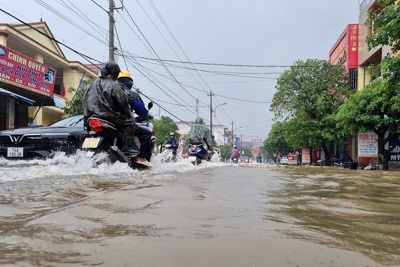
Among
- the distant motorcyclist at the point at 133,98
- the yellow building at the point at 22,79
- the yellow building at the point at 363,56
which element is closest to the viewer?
the distant motorcyclist at the point at 133,98

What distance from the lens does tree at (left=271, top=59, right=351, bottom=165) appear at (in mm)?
24406

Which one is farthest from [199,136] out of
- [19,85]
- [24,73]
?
[24,73]

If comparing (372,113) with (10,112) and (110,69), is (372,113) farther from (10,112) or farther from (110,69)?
(10,112)

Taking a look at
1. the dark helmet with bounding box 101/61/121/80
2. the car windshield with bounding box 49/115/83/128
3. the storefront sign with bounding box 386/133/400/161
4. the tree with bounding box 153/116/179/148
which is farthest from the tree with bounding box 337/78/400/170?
the tree with bounding box 153/116/179/148

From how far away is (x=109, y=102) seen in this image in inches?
193

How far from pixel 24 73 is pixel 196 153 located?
7.88 meters

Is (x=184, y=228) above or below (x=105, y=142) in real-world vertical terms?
below

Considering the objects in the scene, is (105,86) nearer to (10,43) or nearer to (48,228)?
(48,228)

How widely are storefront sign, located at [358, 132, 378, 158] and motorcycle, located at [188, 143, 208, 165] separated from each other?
11704 millimetres

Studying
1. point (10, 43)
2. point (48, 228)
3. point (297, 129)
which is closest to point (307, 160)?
point (297, 129)

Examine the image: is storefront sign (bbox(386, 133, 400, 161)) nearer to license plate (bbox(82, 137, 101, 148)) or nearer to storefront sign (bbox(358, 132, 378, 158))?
storefront sign (bbox(358, 132, 378, 158))

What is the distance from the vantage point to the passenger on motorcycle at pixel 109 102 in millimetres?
4875

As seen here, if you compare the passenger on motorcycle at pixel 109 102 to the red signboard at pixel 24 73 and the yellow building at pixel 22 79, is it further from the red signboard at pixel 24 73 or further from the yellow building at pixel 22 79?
the red signboard at pixel 24 73

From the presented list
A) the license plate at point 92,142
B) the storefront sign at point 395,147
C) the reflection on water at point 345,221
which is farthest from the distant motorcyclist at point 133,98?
the storefront sign at point 395,147
